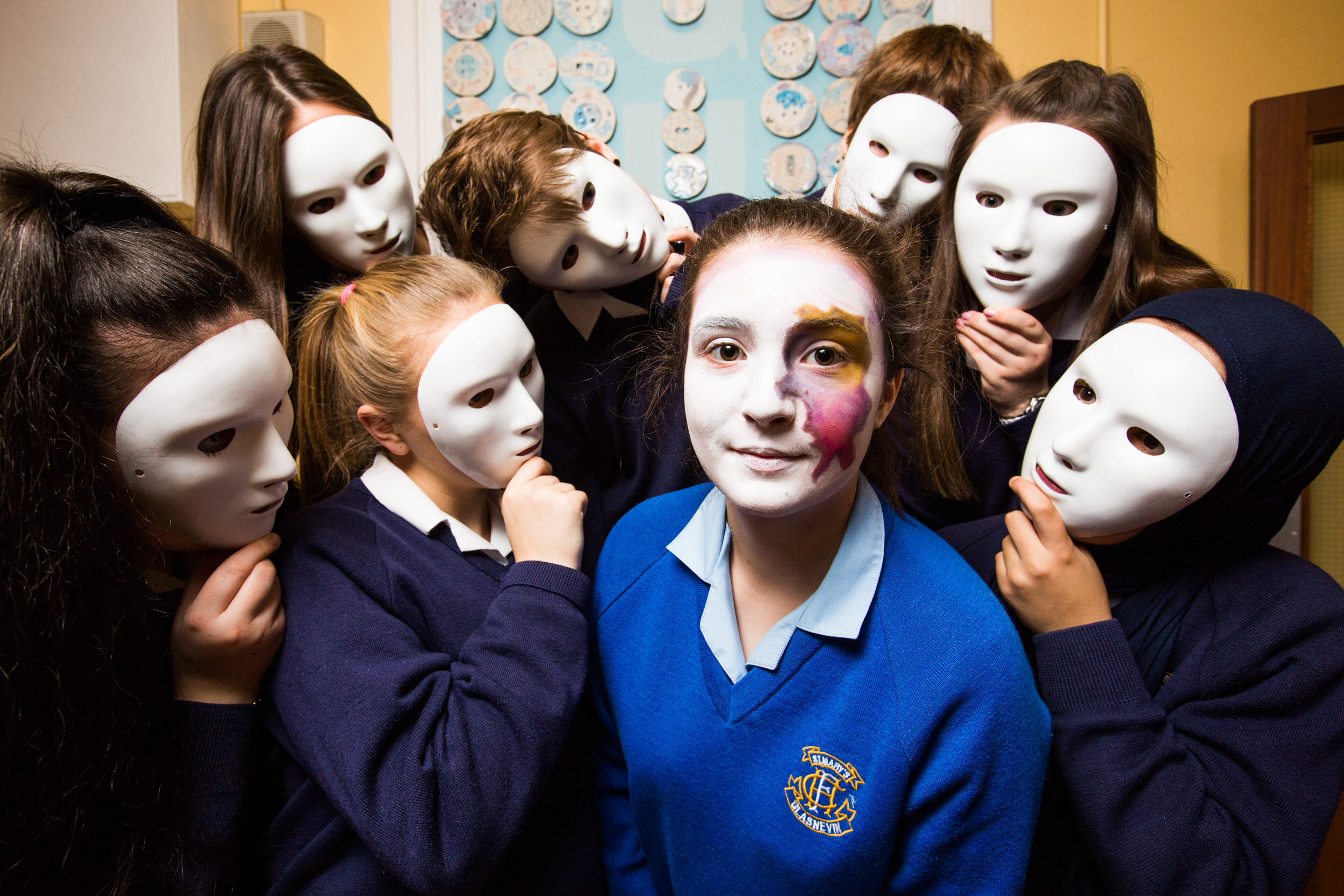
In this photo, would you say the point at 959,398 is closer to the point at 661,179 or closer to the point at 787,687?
the point at 787,687

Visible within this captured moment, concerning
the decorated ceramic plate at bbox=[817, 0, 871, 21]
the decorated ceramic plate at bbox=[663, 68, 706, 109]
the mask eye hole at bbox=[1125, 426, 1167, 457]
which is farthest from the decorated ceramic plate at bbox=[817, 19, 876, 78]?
the mask eye hole at bbox=[1125, 426, 1167, 457]

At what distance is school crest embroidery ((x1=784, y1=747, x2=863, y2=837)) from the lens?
815 millimetres

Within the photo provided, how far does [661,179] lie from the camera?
7.12 feet

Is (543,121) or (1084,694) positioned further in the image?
(543,121)

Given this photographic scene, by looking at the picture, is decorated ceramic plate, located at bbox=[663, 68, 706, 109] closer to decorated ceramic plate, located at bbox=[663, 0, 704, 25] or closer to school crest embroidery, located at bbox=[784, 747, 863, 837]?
decorated ceramic plate, located at bbox=[663, 0, 704, 25]

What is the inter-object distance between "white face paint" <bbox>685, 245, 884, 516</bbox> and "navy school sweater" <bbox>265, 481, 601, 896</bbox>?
0.29 metres

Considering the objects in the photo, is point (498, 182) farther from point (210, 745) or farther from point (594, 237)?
point (210, 745)

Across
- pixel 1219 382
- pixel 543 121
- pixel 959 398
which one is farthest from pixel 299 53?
pixel 1219 382

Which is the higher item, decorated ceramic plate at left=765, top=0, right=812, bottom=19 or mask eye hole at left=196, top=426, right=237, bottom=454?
decorated ceramic plate at left=765, top=0, right=812, bottom=19

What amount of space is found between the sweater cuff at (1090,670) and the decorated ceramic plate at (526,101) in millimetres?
1899

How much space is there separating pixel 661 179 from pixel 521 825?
5.86 feet

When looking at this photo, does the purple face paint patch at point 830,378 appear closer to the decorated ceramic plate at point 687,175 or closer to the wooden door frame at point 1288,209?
the decorated ceramic plate at point 687,175

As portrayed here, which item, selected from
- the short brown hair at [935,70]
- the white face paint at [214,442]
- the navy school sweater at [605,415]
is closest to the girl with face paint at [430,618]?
the white face paint at [214,442]

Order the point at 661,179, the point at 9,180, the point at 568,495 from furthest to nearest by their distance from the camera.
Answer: the point at 661,179 → the point at 568,495 → the point at 9,180
